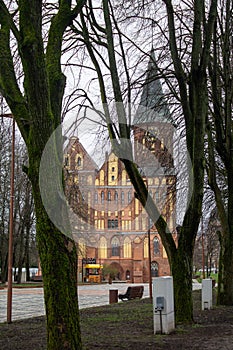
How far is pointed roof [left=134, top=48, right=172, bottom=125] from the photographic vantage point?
1543 cm

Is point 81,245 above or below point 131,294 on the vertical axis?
above

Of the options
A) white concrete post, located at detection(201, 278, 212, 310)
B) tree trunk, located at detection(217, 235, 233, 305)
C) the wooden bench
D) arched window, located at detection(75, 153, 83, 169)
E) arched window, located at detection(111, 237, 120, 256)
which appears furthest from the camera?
arched window, located at detection(111, 237, 120, 256)

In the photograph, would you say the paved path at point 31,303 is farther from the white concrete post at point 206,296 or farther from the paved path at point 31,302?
the white concrete post at point 206,296

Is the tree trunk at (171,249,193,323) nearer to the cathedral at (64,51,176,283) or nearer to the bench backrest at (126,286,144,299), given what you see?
the cathedral at (64,51,176,283)

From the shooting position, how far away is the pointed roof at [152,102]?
50.6ft

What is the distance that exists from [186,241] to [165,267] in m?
56.5

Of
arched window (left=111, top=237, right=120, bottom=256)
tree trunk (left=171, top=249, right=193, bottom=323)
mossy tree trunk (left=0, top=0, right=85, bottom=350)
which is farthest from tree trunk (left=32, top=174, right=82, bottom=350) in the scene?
arched window (left=111, top=237, right=120, bottom=256)

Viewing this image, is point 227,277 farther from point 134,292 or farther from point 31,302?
point 31,302

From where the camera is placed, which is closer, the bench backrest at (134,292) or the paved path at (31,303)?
the paved path at (31,303)

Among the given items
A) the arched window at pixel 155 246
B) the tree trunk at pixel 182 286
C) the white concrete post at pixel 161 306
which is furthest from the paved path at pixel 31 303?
the arched window at pixel 155 246

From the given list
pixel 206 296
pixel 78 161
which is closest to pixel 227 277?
pixel 206 296

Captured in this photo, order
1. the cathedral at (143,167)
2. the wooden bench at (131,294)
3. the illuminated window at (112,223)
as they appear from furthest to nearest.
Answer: the illuminated window at (112,223), the wooden bench at (131,294), the cathedral at (143,167)

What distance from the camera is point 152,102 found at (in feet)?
55.2

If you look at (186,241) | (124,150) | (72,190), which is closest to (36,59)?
(124,150)
